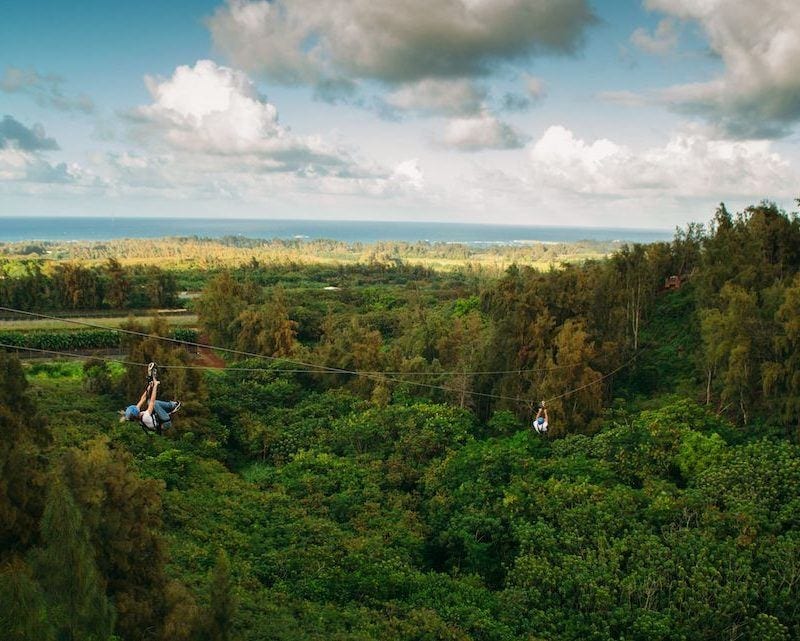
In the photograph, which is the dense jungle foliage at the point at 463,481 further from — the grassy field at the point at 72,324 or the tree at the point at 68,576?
the grassy field at the point at 72,324

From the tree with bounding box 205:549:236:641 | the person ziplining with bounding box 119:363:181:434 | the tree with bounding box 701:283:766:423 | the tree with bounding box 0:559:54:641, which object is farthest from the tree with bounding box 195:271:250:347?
the tree with bounding box 0:559:54:641

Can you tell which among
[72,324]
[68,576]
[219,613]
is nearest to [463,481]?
[219,613]

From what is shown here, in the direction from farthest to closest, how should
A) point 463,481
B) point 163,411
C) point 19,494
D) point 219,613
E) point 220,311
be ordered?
point 220,311, point 463,481, point 19,494, point 163,411, point 219,613

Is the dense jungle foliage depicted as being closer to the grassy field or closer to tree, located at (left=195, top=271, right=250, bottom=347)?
tree, located at (left=195, top=271, right=250, bottom=347)

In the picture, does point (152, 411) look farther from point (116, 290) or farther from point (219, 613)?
point (116, 290)

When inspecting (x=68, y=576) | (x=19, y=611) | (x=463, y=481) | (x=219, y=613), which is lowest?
(x=463, y=481)

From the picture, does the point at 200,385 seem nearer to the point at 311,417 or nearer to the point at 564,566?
the point at 311,417

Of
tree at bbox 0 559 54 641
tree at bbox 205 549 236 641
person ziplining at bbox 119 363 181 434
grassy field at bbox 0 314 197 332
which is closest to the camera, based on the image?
tree at bbox 0 559 54 641

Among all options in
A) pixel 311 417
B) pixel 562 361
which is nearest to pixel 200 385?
pixel 311 417
